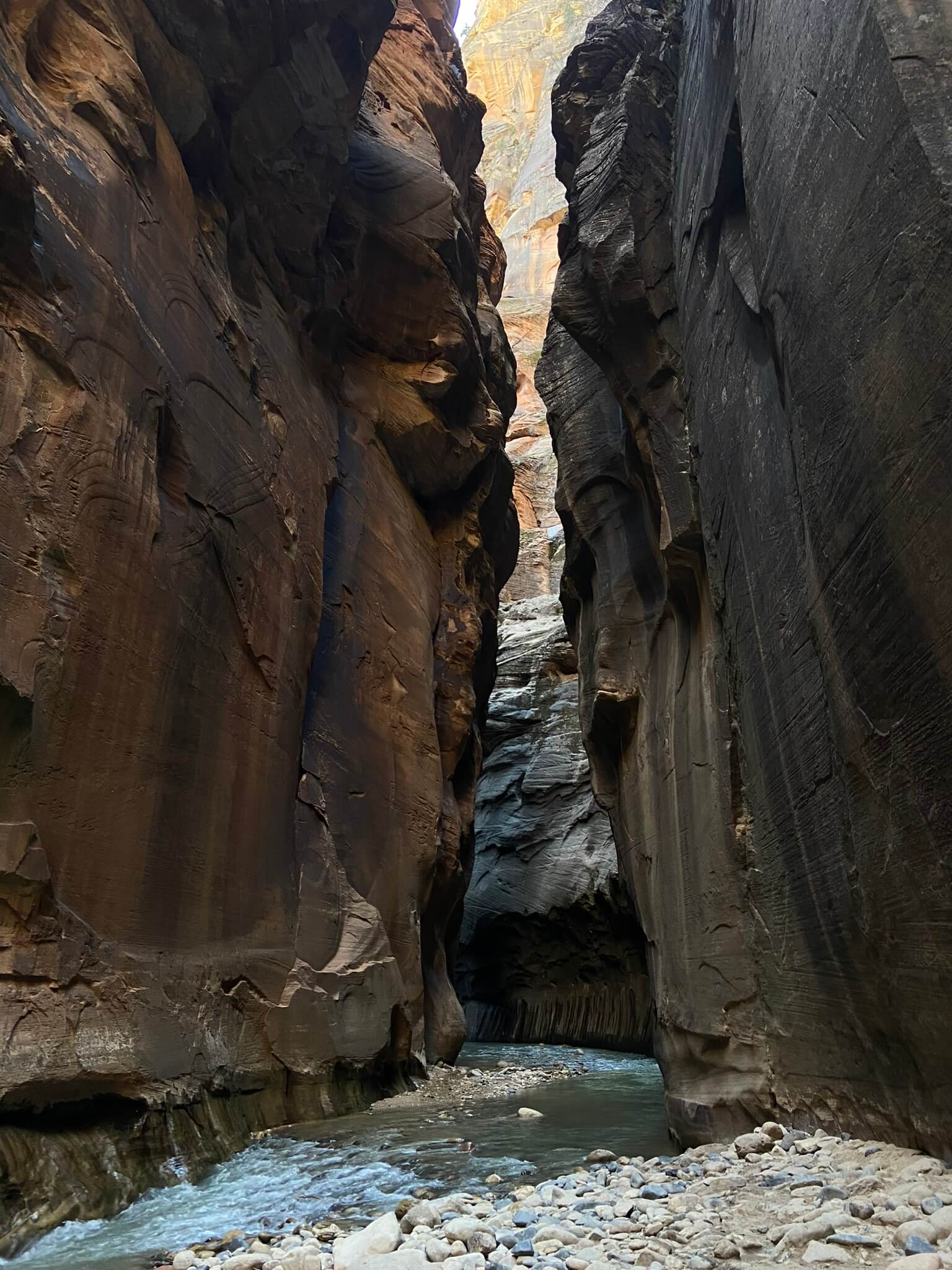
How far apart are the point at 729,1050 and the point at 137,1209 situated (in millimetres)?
4121

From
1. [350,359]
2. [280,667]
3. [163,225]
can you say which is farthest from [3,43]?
[350,359]

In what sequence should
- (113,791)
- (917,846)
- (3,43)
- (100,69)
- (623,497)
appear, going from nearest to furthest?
1. (917,846)
2. (113,791)
3. (3,43)
4. (100,69)
5. (623,497)

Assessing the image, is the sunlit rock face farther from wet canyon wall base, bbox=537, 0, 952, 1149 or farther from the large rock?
wet canyon wall base, bbox=537, 0, 952, 1149

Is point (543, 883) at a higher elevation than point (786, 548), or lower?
lower

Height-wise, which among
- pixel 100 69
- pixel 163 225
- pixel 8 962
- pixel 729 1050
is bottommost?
pixel 729 1050

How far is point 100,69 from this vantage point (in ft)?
26.7

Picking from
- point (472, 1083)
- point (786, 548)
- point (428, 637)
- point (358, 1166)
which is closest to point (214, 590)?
point (358, 1166)

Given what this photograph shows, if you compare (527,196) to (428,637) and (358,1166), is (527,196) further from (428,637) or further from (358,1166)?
(358,1166)

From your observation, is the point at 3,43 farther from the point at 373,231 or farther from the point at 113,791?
the point at 373,231

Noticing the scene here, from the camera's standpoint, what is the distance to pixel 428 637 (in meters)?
13.5

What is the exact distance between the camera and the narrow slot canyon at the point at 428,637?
13.1 feet

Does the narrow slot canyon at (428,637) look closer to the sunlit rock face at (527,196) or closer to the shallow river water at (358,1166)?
the shallow river water at (358,1166)

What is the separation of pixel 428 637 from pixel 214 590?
5435mm

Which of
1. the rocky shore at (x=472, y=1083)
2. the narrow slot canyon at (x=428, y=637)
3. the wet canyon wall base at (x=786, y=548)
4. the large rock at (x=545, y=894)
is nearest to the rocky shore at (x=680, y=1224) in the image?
the narrow slot canyon at (x=428, y=637)
